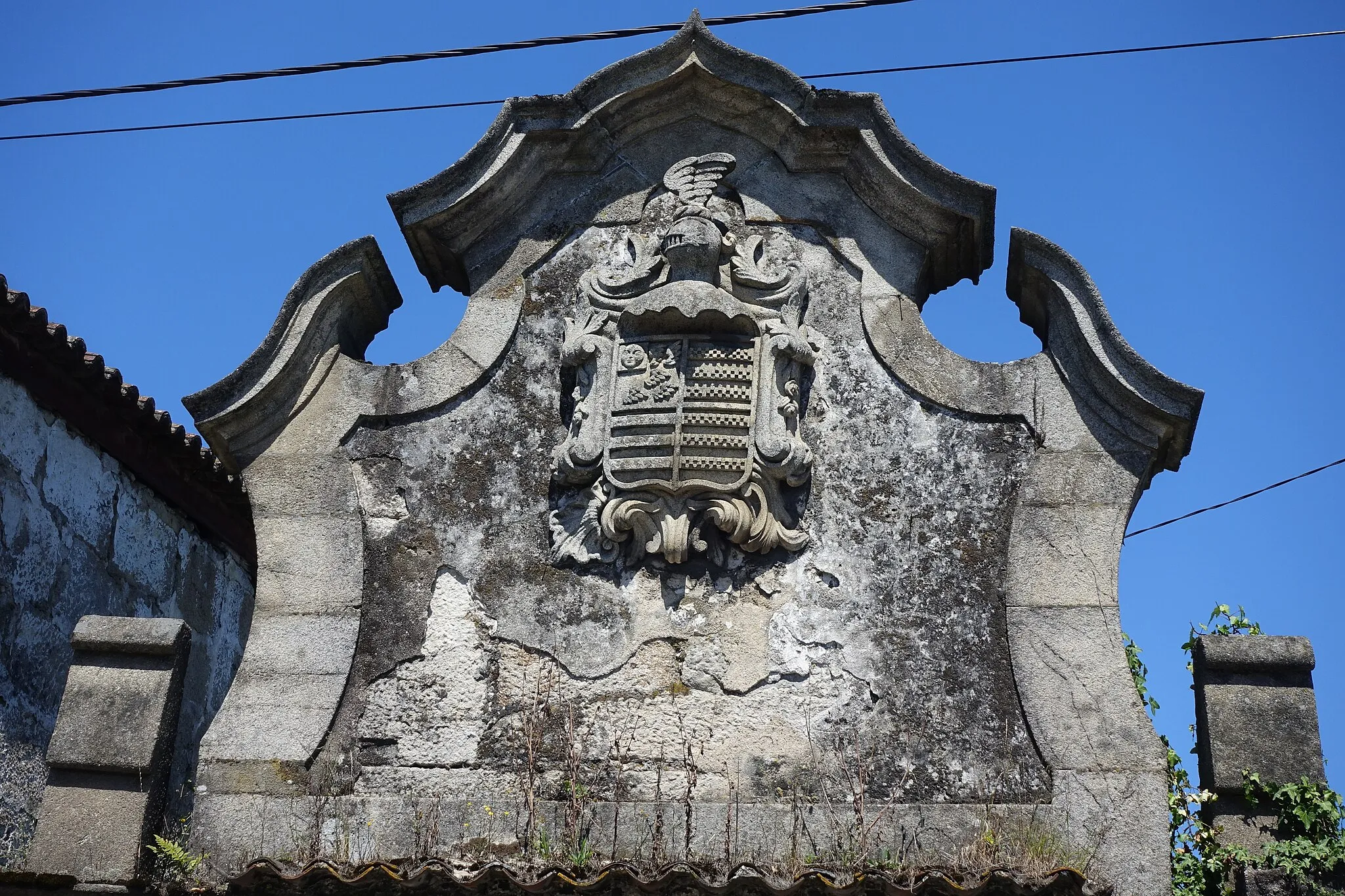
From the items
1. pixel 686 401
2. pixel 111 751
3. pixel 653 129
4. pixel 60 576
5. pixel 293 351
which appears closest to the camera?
pixel 111 751

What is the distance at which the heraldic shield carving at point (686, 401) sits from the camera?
702 cm

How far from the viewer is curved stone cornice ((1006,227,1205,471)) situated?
6.98m

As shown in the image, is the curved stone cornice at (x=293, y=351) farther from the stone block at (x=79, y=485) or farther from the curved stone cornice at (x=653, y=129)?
the stone block at (x=79, y=485)

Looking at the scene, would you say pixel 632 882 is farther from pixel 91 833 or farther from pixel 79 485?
pixel 79 485

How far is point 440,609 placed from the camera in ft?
23.2

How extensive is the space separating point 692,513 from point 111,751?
2.57m

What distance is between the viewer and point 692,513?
7.02 m

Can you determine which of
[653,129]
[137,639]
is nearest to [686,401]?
[653,129]

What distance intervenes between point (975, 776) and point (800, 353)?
1.99 meters

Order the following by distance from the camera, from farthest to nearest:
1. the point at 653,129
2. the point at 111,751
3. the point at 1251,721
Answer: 1. the point at 653,129
2. the point at 111,751
3. the point at 1251,721

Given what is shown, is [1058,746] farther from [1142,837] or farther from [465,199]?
[465,199]

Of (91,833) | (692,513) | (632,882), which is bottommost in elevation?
(632,882)

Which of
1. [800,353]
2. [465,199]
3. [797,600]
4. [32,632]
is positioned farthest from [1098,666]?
[32,632]

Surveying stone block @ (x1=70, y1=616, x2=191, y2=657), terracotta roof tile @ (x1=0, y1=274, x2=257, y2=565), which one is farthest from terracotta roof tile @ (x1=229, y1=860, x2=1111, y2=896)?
terracotta roof tile @ (x1=0, y1=274, x2=257, y2=565)
